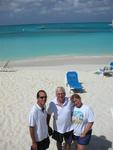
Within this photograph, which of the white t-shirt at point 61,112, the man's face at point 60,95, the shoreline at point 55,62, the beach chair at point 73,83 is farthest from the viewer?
the shoreline at point 55,62

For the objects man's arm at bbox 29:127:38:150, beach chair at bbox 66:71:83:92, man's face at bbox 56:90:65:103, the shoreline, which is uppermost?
the shoreline

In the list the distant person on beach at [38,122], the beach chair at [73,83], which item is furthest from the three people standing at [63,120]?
the beach chair at [73,83]

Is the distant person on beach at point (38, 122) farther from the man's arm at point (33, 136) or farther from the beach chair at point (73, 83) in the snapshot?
the beach chair at point (73, 83)

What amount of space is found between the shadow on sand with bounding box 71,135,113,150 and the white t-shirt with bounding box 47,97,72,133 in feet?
4.78

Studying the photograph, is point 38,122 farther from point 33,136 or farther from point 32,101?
point 32,101

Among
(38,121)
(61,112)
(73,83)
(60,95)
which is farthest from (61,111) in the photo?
(73,83)

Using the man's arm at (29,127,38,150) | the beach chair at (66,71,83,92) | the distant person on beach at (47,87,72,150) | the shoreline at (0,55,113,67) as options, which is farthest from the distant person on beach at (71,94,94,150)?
the shoreline at (0,55,113,67)

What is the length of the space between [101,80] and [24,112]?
5.27 metres

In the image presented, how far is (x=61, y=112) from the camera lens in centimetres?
510

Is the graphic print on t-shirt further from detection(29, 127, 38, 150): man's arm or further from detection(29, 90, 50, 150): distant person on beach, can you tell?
detection(29, 127, 38, 150): man's arm

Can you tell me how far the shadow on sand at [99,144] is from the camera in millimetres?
6599

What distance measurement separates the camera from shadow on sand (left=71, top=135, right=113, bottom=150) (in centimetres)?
660

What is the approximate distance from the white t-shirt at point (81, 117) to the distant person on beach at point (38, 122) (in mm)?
608

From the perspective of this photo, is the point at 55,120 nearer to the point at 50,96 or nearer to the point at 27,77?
the point at 50,96
